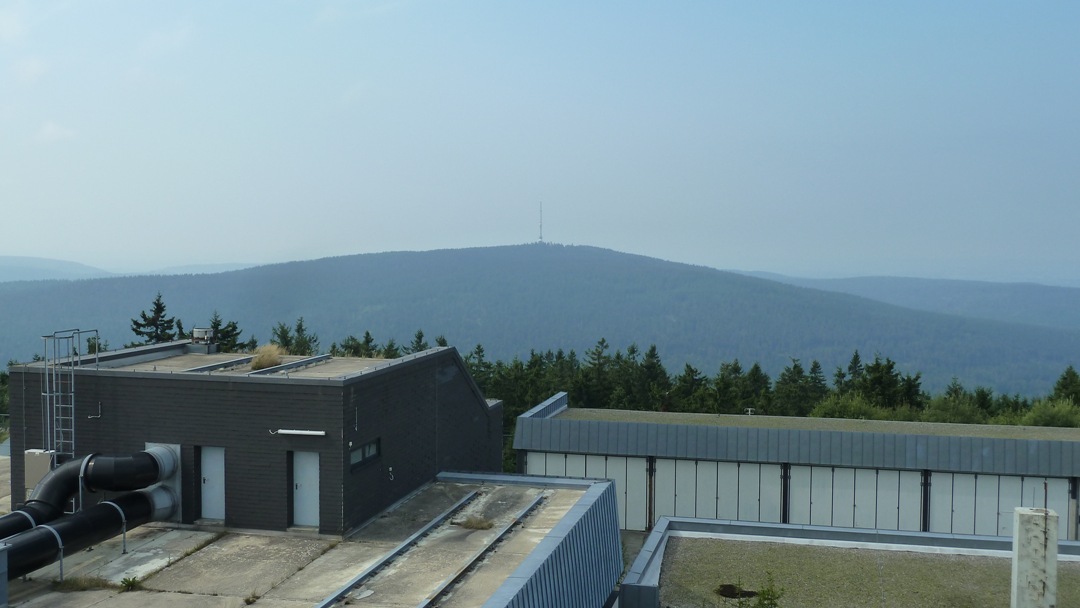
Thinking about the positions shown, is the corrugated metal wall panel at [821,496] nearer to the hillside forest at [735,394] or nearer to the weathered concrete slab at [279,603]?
the hillside forest at [735,394]

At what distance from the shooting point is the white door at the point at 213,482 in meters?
23.4

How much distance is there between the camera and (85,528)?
2036 cm

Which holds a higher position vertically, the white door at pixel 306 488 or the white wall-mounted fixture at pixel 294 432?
the white wall-mounted fixture at pixel 294 432

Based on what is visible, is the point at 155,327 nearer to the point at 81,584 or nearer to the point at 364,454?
the point at 364,454

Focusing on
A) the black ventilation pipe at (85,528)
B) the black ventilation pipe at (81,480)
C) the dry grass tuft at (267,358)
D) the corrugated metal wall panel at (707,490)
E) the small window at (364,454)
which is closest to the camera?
the black ventilation pipe at (85,528)

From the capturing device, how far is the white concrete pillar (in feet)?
55.2

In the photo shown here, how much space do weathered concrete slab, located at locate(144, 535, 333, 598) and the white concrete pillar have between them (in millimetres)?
13827

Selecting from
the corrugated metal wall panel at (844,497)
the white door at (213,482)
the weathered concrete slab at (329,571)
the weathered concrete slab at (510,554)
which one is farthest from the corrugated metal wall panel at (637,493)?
the white door at (213,482)

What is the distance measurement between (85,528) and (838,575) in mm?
15942

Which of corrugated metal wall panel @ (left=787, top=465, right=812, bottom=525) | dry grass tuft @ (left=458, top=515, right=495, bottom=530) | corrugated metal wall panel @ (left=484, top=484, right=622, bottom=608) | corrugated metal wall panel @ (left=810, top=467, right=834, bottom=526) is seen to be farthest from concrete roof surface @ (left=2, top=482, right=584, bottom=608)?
corrugated metal wall panel @ (left=810, top=467, right=834, bottom=526)

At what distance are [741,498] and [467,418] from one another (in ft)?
33.6

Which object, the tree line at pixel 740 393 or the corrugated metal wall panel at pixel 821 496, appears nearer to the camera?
the corrugated metal wall panel at pixel 821 496

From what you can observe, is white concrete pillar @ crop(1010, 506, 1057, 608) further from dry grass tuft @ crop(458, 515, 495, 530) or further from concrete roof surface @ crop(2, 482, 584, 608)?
dry grass tuft @ crop(458, 515, 495, 530)

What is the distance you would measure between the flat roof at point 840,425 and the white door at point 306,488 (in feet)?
50.8
